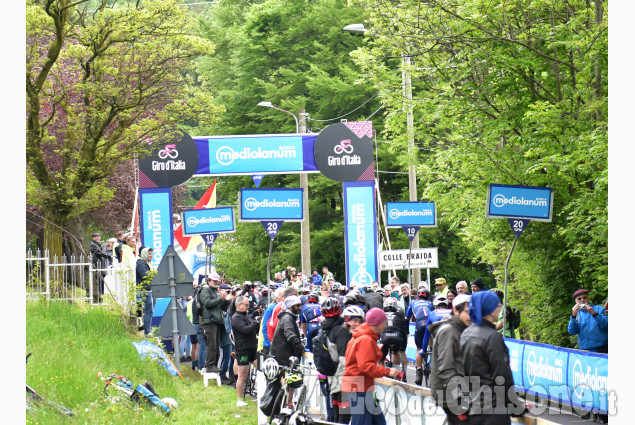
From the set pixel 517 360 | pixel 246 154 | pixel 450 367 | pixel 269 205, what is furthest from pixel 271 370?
pixel 246 154

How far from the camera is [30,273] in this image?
741 inches

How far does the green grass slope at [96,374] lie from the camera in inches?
476

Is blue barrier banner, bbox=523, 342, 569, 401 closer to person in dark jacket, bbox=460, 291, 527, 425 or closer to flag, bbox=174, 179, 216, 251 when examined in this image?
person in dark jacket, bbox=460, 291, 527, 425

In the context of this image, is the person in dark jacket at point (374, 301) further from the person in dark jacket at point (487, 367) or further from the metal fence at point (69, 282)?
the person in dark jacket at point (487, 367)

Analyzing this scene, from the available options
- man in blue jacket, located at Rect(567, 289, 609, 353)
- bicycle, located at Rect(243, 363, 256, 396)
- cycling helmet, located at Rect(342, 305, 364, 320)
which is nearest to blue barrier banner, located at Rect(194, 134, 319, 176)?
bicycle, located at Rect(243, 363, 256, 396)

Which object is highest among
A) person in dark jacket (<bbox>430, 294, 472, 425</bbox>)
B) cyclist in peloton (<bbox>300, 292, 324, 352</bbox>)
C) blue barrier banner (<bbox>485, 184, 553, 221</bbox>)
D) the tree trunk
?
blue barrier banner (<bbox>485, 184, 553, 221</bbox>)

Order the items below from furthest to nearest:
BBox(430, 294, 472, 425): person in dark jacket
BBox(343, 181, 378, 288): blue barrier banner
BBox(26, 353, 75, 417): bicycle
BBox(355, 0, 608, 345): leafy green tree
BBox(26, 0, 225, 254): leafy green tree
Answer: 1. BBox(343, 181, 378, 288): blue barrier banner
2. BBox(26, 0, 225, 254): leafy green tree
3. BBox(355, 0, 608, 345): leafy green tree
4. BBox(26, 353, 75, 417): bicycle
5. BBox(430, 294, 472, 425): person in dark jacket

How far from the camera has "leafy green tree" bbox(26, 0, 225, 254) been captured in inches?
778

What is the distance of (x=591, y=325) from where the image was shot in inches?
500

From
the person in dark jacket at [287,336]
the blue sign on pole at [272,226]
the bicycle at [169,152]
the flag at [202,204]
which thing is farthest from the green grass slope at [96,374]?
the flag at [202,204]

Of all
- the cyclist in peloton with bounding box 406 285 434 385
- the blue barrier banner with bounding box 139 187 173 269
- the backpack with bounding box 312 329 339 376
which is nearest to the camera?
the backpack with bounding box 312 329 339 376

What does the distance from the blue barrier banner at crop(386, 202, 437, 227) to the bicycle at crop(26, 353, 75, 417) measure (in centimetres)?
1211

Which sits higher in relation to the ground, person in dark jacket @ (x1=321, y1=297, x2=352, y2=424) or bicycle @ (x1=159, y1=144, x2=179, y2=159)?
bicycle @ (x1=159, y1=144, x2=179, y2=159)

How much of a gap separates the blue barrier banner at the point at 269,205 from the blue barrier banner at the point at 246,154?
19.8ft
